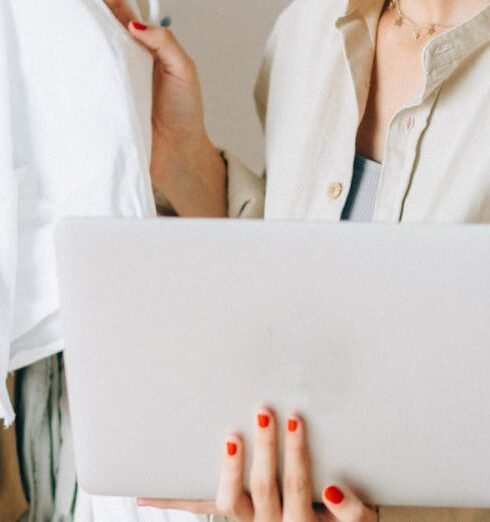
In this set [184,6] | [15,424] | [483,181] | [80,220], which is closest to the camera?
[80,220]

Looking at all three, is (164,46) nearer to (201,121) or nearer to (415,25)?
(201,121)

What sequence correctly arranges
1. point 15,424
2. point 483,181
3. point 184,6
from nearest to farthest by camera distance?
1. point 483,181
2. point 15,424
3. point 184,6

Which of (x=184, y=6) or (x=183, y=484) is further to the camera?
(x=184, y=6)

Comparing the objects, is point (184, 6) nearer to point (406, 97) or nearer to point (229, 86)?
point (229, 86)

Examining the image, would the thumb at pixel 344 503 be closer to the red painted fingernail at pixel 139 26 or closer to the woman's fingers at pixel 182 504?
the woman's fingers at pixel 182 504

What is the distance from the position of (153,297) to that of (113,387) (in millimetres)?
72

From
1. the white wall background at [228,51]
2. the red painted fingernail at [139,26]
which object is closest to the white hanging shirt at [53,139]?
the red painted fingernail at [139,26]

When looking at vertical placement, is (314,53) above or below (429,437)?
above

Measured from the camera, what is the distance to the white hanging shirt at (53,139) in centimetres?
64

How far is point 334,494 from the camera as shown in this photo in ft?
1.81

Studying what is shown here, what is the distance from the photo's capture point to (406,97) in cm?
78

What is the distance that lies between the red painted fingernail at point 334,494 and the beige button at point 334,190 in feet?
1.00

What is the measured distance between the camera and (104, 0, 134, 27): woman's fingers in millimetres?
706

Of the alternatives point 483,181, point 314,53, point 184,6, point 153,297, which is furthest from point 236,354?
point 184,6
